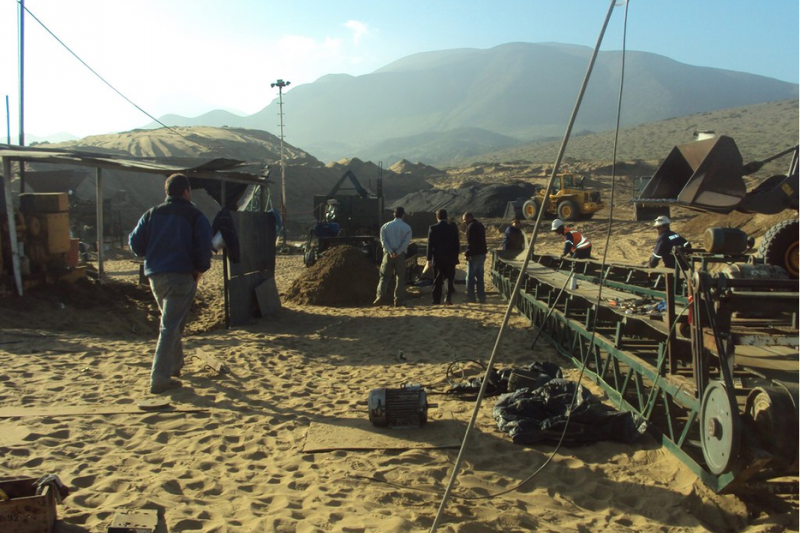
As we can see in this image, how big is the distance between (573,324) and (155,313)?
698 cm

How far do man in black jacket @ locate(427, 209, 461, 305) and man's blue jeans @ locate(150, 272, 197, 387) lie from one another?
534 cm

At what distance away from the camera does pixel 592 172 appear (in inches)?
1790

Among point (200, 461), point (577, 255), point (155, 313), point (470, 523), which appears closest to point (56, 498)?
point (200, 461)

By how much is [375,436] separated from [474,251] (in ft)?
21.2

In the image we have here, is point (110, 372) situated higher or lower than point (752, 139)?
lower

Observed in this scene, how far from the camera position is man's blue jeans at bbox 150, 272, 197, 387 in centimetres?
556

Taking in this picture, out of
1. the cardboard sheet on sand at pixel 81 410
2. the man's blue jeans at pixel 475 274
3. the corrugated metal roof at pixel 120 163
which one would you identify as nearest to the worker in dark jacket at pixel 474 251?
the man's blue jeans at pixel 475 274

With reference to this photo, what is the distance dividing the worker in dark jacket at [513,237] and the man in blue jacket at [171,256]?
25.6ft

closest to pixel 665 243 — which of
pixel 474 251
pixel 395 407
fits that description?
pixel 474 251

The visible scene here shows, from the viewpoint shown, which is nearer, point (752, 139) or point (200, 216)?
point (200, 216)

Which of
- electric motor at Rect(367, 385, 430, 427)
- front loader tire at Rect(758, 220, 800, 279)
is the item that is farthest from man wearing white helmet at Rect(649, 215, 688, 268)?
electric motor at Rect(367, 385, 430, 427)

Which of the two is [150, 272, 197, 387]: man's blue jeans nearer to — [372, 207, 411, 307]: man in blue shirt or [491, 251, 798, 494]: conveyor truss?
[491, 251, 798, 494]: conveyor truss

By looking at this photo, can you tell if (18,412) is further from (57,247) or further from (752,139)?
(752,139)

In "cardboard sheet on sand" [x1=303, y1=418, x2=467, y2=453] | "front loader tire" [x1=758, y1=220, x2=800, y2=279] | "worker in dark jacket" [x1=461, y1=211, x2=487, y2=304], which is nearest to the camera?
"cardboard sheet on sand" [x1=303, y1=418, x2=467, y2=453]
